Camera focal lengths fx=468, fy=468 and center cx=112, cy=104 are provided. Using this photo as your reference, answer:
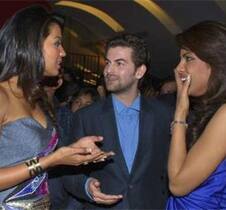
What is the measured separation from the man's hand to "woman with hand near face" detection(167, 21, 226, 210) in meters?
0.33

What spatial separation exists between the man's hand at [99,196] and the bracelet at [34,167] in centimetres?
52

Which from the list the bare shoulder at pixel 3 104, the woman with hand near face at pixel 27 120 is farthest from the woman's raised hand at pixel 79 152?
the bare shoulder at pixel 3 104

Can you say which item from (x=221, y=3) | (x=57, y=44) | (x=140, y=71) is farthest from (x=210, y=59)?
(x=221, y=3)

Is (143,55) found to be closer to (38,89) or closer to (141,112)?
(141,112)

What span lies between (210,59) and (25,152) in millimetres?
856

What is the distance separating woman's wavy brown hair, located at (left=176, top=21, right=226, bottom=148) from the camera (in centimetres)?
194

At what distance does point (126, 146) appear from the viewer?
8.46 ft

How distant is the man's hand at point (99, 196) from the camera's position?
2.30m

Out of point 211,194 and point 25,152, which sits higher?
point 25,152

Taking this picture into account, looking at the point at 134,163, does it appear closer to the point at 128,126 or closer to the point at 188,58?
the point at 128,126

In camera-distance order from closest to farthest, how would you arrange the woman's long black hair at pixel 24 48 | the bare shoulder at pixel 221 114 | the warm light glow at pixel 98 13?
the bare shoulder at pixel 221 114
the woman's long black hair at pixel 24 48
the warm light glow at pixel 98 13

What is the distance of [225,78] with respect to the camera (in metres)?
1.94

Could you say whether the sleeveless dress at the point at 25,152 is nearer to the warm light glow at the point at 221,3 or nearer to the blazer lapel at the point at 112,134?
the blazer lapel at the point at 112,134

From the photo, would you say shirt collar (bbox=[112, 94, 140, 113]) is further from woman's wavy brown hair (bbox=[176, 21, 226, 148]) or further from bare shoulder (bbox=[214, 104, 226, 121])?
bare shoulder (bbox=[214, 104, 226, 121])
